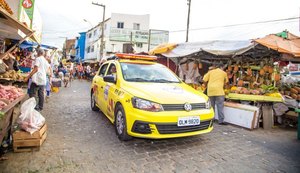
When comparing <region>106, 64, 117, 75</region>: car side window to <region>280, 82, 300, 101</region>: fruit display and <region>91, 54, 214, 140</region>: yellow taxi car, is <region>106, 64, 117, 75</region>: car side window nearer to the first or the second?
<region>91, 54, 214, 140</region>: yellow taxi car

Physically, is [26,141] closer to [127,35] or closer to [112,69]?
[112,69]

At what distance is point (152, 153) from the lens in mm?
3801

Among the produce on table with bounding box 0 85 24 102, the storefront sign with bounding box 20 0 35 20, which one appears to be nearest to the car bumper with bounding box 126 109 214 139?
the produce on table with bounding box 0 85 24 102

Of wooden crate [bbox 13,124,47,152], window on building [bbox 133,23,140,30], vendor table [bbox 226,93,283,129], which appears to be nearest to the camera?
wooden crate [bbox 13,124,47,152]

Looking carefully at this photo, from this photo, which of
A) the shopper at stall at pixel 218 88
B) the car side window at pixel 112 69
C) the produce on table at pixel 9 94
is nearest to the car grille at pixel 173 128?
the car side window at pixel 112 69

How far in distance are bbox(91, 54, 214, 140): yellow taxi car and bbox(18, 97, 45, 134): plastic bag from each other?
58.0 inches

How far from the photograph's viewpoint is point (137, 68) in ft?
17.1

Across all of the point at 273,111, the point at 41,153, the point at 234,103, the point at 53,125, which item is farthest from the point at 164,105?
the point at 273,111

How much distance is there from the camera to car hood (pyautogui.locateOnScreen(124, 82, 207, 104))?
3830 millimetres

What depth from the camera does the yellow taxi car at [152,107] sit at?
3.70 meters

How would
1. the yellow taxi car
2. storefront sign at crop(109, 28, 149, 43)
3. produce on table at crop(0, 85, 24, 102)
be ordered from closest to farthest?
the yellow taxi car → produce on table at crop(0, 85, 24, 102) → storefront sign at crop(109, 28, 149, 43)

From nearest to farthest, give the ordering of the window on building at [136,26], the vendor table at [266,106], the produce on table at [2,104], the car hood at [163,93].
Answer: the produce on table at [2,104] < the car hood at [163,93] < the vendor table at [266,106] < the window on building at [136,26]

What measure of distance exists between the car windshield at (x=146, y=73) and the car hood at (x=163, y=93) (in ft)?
1.05

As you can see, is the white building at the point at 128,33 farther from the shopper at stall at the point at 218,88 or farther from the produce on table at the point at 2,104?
the produce on table at the point at 2,104
